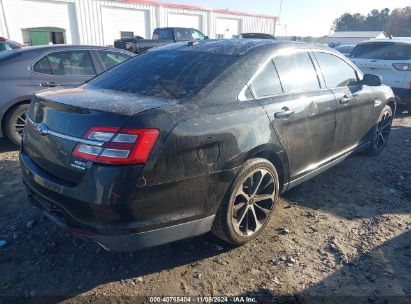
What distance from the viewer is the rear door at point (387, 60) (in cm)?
706

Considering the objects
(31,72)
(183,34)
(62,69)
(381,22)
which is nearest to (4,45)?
(183,34)

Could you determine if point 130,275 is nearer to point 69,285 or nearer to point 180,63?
point 69,285

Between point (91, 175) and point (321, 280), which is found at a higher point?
point (91, 175)

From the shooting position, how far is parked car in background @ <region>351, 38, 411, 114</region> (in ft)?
23.0

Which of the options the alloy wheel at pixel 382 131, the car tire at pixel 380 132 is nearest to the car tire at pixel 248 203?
the car tire at pixel 380 132

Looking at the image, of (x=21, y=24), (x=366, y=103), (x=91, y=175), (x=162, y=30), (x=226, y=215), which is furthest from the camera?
(x=21, y=24)

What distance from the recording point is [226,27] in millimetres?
30578

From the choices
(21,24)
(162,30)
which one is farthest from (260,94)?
(21,24)

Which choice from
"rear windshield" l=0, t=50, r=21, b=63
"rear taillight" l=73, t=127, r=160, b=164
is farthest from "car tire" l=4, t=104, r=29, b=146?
"rear taillight" l=73, t=127, r=160, b=164

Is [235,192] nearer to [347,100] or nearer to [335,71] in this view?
[347,100]

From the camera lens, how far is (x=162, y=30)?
16516 mm

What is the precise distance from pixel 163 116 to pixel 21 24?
72.9ft

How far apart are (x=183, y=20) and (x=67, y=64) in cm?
2388

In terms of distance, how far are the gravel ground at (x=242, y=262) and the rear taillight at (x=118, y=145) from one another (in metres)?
1.01
